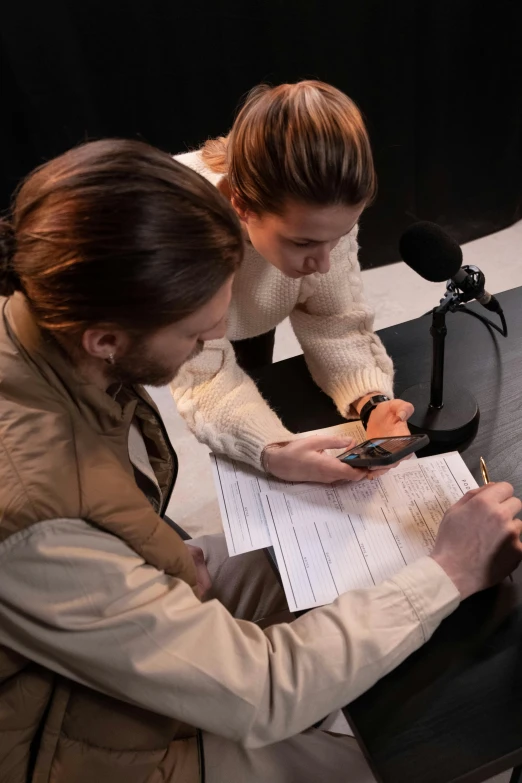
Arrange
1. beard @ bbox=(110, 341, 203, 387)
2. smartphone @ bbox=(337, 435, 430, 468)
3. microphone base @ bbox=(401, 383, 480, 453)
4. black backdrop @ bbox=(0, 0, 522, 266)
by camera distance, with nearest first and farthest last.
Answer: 1. beard @ bbox=(110, 341, 203, 387)
2. smartphone @ bbox=(337, 435, 430, 468)
3. microphone base @ bbox=(401, 383, 480, 453)
4. black backdrop @ bbox=(0, 0, 522, 266)

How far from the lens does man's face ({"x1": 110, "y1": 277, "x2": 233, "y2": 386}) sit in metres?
0.69

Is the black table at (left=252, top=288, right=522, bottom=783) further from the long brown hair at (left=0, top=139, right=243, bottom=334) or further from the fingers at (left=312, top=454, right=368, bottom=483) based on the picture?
the long brown hair at (left=0, top=139, right=243, bottom=334)

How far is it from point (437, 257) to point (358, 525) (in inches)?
15.0

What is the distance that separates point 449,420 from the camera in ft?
3.11

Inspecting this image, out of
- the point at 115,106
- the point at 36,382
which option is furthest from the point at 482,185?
the point at 36,382

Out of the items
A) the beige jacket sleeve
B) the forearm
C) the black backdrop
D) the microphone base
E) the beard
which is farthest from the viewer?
the black backdrop

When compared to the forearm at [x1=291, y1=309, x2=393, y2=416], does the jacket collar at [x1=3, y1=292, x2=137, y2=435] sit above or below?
above

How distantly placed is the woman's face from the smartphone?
0.31 meters

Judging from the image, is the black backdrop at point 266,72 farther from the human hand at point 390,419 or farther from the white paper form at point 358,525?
the white paper form at point 358,525

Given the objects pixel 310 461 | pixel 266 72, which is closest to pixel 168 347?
pixel 310 461

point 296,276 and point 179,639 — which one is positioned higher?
point 296,276

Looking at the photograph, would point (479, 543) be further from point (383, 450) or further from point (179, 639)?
point (179, 639)

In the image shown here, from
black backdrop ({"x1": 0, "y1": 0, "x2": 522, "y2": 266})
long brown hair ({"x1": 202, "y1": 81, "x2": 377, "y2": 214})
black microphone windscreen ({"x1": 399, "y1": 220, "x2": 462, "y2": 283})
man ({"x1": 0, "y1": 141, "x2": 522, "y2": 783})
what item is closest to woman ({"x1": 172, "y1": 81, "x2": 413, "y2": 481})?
long brown hair ({"x1": 202, "y1": 81, "x2": 377, "y2": 214})

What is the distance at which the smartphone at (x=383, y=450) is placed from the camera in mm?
806
